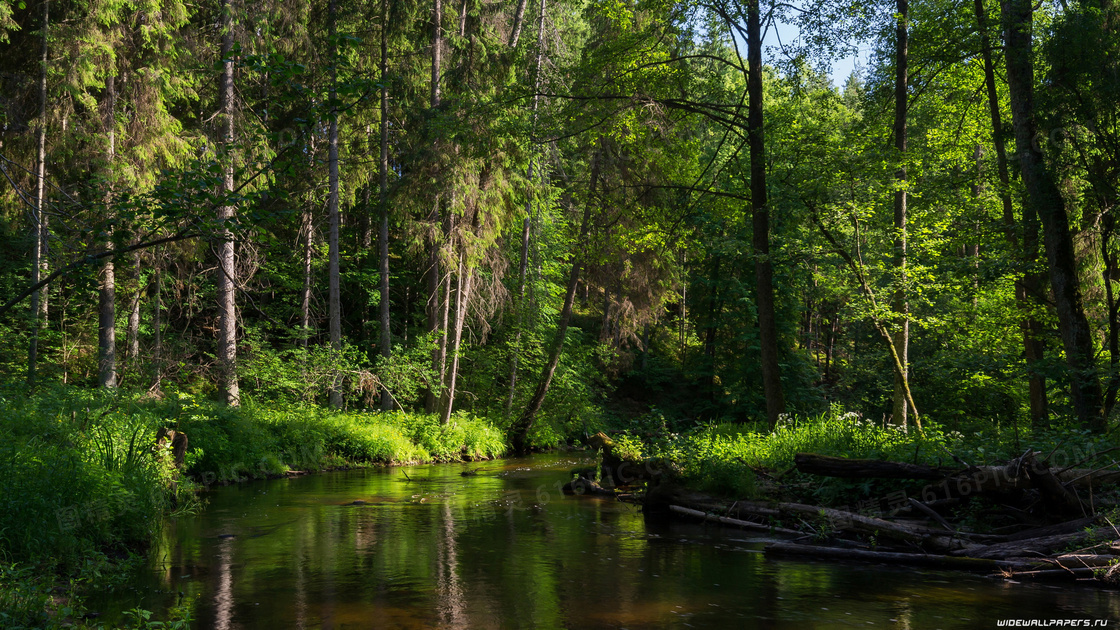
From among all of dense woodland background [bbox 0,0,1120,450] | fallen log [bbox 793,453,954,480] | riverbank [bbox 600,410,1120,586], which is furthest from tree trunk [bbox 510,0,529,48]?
fallen log [bbox 793,453,954,480]

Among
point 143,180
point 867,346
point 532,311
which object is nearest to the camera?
point 143,180

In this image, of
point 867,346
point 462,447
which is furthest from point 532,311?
→ point 867,346

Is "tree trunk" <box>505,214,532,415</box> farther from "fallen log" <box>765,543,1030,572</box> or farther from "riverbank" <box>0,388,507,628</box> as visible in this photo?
"fallen log" <box>765,543,1030,572</box>

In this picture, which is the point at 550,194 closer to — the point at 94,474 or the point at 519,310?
the point at 519,310

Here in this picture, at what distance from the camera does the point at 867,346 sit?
3144 centimetres

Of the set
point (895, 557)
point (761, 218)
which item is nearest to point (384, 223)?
point (761, 218)

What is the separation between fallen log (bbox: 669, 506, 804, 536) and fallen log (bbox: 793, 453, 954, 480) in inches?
34.0

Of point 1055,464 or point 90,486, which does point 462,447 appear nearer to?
point 90,486

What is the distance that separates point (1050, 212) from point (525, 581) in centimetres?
994

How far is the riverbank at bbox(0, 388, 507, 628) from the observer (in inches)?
242

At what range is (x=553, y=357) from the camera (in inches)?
901

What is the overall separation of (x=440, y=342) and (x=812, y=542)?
1499 centimetres

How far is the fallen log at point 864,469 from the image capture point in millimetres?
8609

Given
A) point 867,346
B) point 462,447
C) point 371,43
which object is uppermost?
point 371,43
